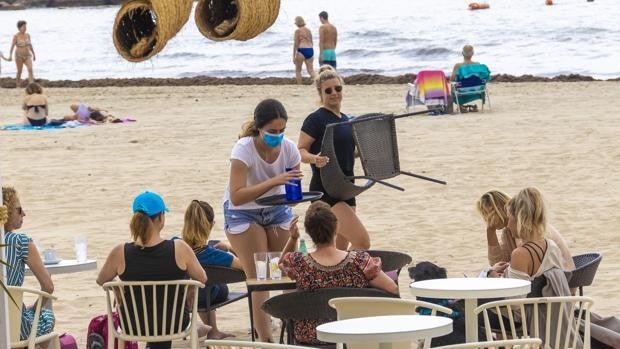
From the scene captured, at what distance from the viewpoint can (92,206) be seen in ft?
38.4

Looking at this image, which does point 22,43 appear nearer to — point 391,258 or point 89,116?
point 89,116

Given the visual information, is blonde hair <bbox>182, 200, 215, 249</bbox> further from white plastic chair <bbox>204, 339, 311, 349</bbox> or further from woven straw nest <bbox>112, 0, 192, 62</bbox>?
woven straw nest <bbox>112, 0, 192, 62</bbox>

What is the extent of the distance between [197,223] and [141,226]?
785 millimetres

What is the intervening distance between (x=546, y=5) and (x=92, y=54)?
23851 mm

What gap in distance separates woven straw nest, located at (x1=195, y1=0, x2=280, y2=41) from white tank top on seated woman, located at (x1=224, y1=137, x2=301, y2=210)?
3.37 m

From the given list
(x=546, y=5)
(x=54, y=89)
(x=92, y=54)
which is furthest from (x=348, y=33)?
(x=54, y=89)

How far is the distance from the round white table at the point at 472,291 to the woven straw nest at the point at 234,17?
2.31 meters

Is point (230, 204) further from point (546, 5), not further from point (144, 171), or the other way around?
point (546, 5)

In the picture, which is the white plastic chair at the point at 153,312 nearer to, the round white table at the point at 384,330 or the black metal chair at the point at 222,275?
the black metal chair at the point at 222,275

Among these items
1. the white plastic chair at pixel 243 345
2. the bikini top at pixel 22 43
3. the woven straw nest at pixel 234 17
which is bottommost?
the white plastic chair at pixel 243 345

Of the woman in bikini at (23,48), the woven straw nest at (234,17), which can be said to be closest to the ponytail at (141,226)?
the woven straw nest at (234,17)

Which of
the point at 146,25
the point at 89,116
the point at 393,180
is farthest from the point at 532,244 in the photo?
the point at 89,116

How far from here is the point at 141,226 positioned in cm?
550

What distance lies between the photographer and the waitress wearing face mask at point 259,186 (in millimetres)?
6074
